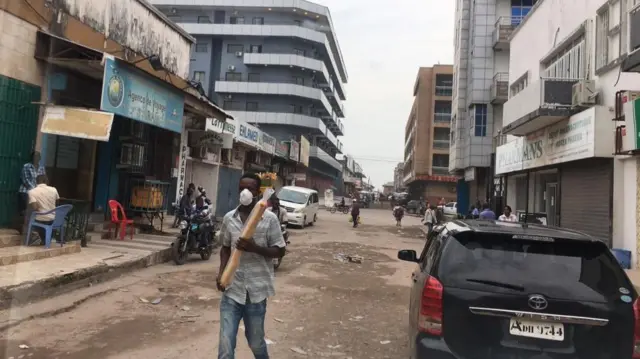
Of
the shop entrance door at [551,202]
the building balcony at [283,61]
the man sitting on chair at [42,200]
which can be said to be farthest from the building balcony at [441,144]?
the man sitting on chair at [42,200]

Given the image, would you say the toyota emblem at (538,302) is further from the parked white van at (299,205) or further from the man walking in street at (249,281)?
the parked white van at (299,205)

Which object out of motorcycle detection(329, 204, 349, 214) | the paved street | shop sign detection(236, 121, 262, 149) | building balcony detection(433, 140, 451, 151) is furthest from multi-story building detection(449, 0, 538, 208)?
building balcony detection(433, 140, 451, 151)

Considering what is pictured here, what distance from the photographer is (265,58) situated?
197 ft

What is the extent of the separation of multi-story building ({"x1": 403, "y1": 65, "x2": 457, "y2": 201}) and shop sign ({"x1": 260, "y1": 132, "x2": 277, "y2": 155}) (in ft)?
98.8

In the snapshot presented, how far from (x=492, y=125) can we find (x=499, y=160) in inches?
254

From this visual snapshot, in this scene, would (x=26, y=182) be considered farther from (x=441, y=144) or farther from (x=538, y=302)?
(x=441, y=144)

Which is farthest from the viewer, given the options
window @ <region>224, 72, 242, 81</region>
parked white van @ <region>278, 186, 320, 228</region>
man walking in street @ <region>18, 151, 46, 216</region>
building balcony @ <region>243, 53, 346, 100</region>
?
window @ <region>224, 72, 242, 81</region>

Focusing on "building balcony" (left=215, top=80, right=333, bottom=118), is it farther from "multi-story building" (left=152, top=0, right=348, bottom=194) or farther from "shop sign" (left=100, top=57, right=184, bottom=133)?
"shop sign" (left=100, top=57, right=184, bottom=133)

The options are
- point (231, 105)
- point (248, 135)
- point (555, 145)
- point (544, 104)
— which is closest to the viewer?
point (544, 104)

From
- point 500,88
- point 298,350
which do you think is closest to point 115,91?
point 298,350

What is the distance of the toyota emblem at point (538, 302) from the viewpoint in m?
3.09

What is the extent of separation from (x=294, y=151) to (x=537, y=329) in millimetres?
39439

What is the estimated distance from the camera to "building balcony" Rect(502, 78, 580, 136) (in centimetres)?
1418

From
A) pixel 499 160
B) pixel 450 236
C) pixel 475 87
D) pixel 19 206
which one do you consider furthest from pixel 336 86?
pixel 450 236
